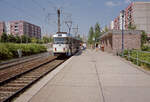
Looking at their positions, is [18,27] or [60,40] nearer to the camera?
[60,40]

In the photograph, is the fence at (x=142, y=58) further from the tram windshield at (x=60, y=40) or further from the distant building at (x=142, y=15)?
the distant building at (x=142, y=15)

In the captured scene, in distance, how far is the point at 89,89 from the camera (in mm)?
4961

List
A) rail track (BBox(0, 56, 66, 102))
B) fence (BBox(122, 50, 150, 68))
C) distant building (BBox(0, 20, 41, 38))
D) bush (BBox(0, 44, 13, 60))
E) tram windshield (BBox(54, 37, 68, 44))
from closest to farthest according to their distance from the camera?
rail track (BBox(0, 56, 66, 102))
fence (BBox(122, 50, 150, 68))
bush (BBox(0, 44, 13, 60))
tram windshield (BBox(54, 37, 68, 44))
distant building (BBox(0, 20, 41, 38))

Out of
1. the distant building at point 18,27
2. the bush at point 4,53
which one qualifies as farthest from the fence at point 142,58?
the distant building at point 18,27

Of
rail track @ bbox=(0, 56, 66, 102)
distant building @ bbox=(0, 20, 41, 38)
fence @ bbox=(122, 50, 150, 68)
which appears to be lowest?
rail track @ bbox=(0, 56, 66, 102)

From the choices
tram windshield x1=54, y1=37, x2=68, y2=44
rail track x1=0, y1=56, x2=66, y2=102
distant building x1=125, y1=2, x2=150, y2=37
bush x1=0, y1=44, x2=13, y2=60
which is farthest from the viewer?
distant building x1=125, y1=2, x2=150, y2=37

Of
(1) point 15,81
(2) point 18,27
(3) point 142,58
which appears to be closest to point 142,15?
(3) point 142,58

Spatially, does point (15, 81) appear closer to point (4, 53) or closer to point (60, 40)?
point (4, 53)

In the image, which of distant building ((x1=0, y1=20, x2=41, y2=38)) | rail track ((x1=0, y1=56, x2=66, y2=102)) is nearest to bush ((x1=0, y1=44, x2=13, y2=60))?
rail track ((x1=0, y1=56, x2=66, y2=102))

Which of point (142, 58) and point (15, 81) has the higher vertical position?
point (142, 58)

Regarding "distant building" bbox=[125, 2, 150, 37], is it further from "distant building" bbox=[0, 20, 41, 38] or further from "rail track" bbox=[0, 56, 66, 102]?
"distant building" bbox=[0, 20, 41, 38]

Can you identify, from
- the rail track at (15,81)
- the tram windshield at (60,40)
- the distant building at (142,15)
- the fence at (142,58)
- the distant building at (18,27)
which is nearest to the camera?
the rail track at (15,81)

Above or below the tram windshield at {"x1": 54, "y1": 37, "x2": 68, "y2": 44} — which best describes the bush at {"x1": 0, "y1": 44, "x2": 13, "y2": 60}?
below

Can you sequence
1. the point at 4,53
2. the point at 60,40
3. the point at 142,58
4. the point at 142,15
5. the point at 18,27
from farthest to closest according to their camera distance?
the point at 18,27
the point at 142,15
the point at 60,40
the point at 4,53
the point at 142,58
